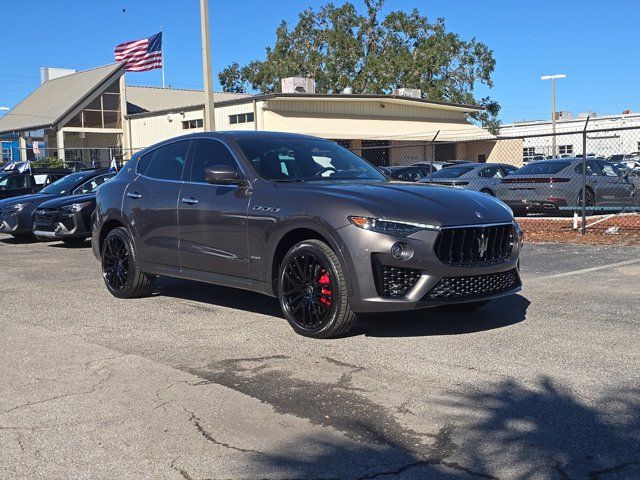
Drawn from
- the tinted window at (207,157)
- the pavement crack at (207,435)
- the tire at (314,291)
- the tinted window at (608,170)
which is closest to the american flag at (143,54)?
the tinted window at (608,170)

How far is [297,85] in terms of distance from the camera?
39719 millimetres

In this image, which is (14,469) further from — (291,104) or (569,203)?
(291,104)

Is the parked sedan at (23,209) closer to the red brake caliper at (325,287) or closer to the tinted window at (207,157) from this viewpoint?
the tinted window at (207,157)

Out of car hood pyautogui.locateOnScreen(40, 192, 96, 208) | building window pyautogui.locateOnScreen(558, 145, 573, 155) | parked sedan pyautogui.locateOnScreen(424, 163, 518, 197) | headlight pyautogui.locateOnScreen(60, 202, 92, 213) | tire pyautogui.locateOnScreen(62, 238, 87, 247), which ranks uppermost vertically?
building window pyautogui.locateOnScreen(558, 145, 573, 155)

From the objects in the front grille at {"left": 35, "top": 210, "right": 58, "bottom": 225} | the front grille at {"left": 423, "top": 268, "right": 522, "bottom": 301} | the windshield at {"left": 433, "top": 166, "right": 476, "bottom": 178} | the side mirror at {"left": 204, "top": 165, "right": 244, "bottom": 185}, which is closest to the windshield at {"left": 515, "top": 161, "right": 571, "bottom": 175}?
the windshield at {"left": 433, "top": 166, "right": 476, "bottom": 178}

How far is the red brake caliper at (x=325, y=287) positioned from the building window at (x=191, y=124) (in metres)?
33.6

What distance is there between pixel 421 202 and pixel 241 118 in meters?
31.8

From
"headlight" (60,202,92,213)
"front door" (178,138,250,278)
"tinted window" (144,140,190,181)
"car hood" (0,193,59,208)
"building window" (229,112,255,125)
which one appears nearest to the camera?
"front door" (178,138,250,278)

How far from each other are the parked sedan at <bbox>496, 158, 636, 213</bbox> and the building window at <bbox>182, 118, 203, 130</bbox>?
25.0m

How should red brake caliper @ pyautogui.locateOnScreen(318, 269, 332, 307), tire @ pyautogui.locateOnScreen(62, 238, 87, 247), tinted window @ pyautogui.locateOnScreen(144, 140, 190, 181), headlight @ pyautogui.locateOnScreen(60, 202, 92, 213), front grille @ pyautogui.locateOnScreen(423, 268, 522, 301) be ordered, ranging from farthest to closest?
tire @ pyautogui.locateOnScreen(62, 238, 87, 247)
headlight @ pyautogui.locateOnScreen(60, 202, 92, 213)
tinted window @ pyautogui.locateOnScreen(144, 140, 190, 181)
red brake caliper @ pyautogui.locateOnScreen(318, 269, 332, 307)
front grille @ pyautogui.locateOnScreen(423, 268, 522, 301)

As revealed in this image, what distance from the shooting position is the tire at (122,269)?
7922mm

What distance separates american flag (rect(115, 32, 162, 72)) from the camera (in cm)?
4253

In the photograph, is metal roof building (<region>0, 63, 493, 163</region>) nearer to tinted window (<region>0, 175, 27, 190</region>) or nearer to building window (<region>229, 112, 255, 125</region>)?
building window (<region>229, 112, 255, 125</region>)

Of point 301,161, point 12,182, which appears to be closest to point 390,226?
point 301,161
